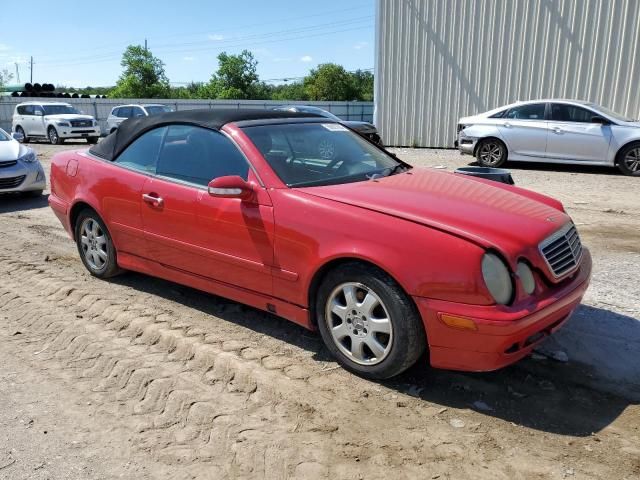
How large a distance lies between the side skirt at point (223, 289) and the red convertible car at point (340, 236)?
0.5 inches

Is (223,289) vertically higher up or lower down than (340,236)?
lower down

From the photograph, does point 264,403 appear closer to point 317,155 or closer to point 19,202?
point 317,155

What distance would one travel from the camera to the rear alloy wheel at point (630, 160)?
36.5ft

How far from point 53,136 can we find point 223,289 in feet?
71.9

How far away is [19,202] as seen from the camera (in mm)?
9758

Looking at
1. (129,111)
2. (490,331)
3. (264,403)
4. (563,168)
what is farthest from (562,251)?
(129,111)

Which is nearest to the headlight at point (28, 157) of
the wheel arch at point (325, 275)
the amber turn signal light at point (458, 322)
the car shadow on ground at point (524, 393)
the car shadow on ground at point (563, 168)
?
the car shadow on ground at point (524, 393)

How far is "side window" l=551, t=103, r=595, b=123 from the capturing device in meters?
11.6

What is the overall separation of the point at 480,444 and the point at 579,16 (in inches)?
601

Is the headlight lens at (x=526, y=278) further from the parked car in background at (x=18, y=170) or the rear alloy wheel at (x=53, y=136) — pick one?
the rear alloy wheel at (x=53, y=136)

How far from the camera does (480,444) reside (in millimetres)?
2762

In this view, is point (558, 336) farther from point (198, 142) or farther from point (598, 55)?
point (598, 55)

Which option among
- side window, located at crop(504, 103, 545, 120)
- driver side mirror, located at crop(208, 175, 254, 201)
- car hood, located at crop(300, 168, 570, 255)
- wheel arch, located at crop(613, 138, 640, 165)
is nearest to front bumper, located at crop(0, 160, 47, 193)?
driver side mirror, located at crop(208, 175, 254, 201)

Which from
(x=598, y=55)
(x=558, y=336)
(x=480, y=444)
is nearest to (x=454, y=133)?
(x=598, y=55)
